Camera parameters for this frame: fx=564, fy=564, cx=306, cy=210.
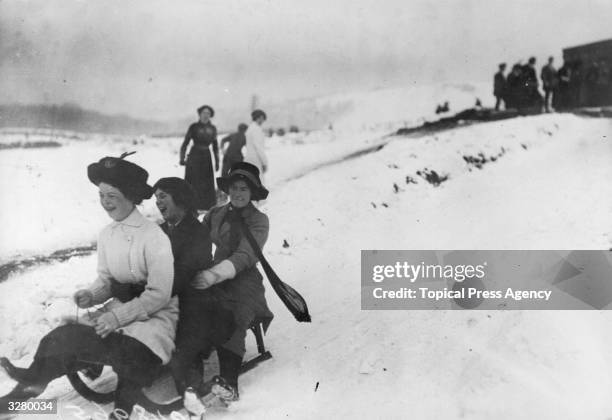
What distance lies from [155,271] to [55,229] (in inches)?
68.5

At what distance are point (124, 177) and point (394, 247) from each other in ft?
6.38

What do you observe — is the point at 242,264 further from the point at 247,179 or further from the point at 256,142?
the point at 256,142

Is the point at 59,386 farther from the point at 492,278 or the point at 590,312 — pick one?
the point at 590,312

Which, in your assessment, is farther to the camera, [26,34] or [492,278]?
[26,34]

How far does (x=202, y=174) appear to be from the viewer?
5012 mm

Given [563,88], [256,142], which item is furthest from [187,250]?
[563,88]

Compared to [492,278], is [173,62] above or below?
above

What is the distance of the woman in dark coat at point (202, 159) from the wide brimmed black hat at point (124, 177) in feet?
4.71

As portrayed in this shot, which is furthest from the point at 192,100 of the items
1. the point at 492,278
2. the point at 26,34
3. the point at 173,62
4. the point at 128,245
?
the point at 492,278

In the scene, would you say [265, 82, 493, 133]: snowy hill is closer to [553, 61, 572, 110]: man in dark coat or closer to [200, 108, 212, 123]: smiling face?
[200, 108, 212, 123]: smiling face

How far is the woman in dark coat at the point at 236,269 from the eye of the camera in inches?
131

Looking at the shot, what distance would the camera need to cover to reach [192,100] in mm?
4531

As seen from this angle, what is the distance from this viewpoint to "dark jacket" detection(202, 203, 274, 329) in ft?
11.1

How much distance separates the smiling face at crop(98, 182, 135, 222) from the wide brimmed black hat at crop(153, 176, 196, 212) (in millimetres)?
196
